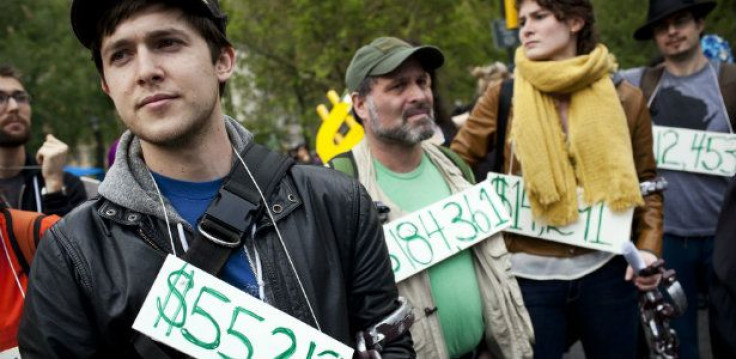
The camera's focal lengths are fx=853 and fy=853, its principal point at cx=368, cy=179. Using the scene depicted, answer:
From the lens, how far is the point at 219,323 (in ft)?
6.61

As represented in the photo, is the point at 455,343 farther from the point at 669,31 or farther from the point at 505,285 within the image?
the point at 669,31

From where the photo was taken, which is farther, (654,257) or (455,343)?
(654,257)

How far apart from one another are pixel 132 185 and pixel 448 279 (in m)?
1.61

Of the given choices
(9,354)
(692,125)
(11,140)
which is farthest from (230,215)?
(692,125)

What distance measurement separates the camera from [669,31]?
5062 mm

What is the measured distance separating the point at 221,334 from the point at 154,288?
0.66ft

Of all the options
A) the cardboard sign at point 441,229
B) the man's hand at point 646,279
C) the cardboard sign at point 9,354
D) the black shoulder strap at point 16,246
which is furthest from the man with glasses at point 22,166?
the man's hand at point 646,279

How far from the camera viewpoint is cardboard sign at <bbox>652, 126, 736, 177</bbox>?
15.6 feet

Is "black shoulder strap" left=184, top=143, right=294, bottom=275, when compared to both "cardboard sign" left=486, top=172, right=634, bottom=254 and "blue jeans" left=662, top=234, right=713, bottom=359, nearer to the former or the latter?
"cardboard sign" left=486, top=172, right=634, bottom=254

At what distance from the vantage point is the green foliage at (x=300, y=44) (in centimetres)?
1706

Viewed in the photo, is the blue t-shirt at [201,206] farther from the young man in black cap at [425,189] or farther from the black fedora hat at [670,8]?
the black fedora hat at [670,8]

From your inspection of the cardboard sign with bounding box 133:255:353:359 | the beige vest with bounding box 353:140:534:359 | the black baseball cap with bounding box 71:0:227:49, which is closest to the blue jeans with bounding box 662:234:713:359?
the beige vest with bounding box 353:140:534:359

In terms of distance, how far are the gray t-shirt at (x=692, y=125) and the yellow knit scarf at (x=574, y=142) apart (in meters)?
1.21

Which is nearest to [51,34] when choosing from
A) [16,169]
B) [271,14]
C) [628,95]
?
[271,14]
